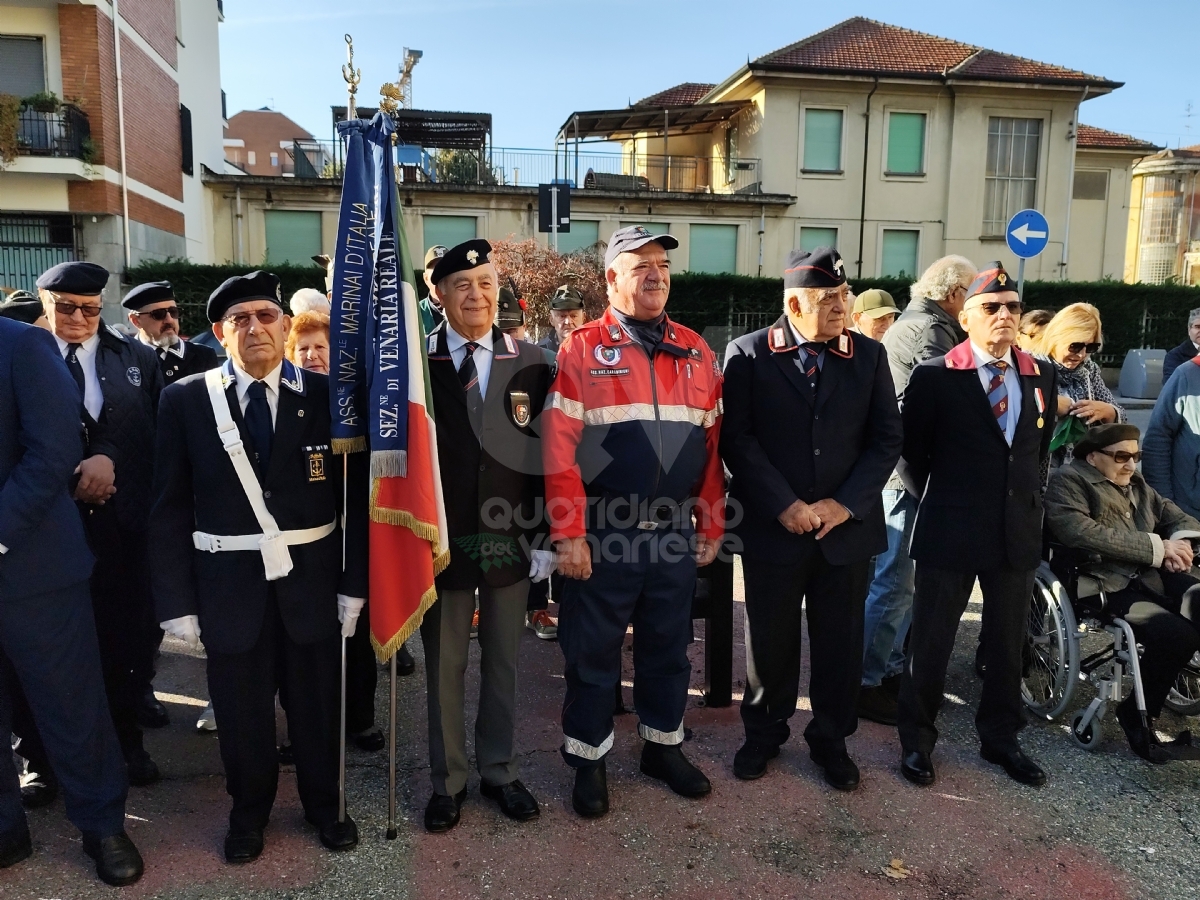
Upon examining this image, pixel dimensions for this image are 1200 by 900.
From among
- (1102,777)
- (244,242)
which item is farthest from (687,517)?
(244,242)

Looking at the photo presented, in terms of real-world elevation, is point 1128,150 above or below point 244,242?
above

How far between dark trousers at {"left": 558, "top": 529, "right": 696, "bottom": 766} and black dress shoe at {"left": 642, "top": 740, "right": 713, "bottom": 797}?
0.15 m

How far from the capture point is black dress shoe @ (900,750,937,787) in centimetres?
357

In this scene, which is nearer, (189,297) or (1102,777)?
(1102,777)

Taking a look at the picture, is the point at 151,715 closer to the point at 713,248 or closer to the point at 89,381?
the point at 89,381

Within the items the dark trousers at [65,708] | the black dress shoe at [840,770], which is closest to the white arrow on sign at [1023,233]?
the black dress shoe at [840,770]

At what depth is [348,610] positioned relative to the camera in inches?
125

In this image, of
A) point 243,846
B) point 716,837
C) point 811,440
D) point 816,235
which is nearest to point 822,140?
point 816,235

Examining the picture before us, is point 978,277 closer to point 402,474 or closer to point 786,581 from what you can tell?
point 786,581

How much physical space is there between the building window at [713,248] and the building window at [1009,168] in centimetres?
772

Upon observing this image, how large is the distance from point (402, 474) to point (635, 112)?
2468 cm

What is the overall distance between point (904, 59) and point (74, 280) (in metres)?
26.7

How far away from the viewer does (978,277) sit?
368 centimetres

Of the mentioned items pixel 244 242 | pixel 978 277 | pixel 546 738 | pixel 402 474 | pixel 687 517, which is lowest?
pixel 546 738
